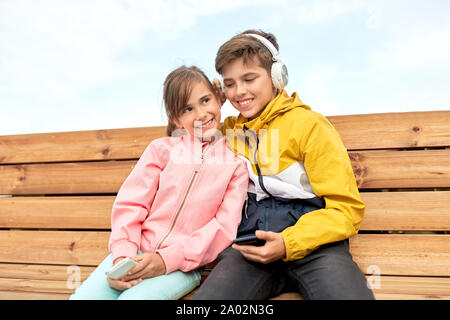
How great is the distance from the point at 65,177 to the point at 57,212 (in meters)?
0.21

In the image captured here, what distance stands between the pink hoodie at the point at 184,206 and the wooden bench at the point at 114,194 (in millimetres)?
391

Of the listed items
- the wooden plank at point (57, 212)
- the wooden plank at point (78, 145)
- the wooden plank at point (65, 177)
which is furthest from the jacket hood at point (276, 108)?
the wooden plank at point (57, 212)

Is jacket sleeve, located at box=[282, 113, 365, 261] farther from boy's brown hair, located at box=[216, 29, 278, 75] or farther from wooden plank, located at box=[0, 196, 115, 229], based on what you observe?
wooden plank, located at box=[0, 196, 115, 229]

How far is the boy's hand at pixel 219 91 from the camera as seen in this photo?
1.57 metres

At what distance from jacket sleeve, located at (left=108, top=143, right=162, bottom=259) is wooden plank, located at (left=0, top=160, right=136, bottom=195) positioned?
1.71 ft

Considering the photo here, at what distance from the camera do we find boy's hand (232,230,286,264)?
3.95ft

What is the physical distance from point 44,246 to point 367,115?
1911mm

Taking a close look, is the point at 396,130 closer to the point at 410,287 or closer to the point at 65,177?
the point at 410,287

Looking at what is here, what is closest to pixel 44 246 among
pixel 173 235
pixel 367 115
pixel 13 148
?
pixel 13 148

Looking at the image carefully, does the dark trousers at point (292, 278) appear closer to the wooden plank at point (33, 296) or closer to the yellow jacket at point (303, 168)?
the yellow jacket at point (303, 168)

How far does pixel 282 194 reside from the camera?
55.6 inches

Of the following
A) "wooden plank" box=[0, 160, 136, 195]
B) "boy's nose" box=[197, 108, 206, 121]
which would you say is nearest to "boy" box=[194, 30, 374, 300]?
"boy's nose" box=[197, 108, 206, 121]

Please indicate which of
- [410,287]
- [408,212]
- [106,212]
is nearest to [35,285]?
[106,212]
